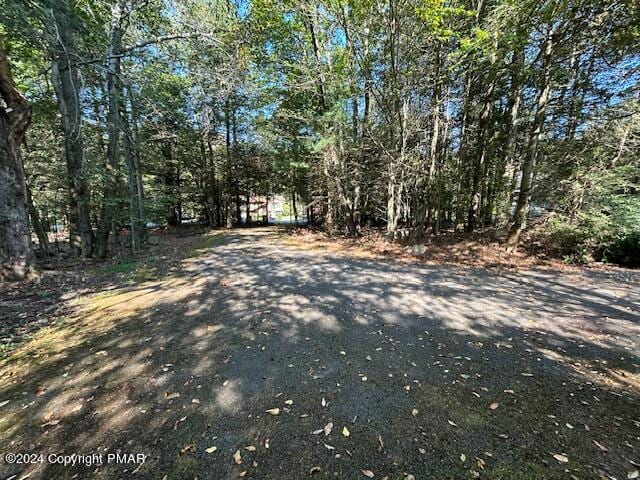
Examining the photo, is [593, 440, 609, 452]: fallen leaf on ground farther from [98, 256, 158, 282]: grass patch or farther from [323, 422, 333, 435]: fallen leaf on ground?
[98, 256, 158, 282]: grass patch

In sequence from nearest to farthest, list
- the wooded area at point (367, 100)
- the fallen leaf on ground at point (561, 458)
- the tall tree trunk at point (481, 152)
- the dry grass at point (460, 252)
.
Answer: the fallen leaf on ground at point (561, 458)
the wooded area at point (367, 100)
the dry grass at point (460, 252)
the tall tree trunk at point (481, 152)

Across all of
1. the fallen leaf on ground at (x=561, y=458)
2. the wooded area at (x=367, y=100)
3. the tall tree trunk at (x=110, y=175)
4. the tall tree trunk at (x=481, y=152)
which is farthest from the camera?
the tall tree trunk at (x=481, y=152)

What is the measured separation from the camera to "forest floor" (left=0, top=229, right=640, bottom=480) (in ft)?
6.10

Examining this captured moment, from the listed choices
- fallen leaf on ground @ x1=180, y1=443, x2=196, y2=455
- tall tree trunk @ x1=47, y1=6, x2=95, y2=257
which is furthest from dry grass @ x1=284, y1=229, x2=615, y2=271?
→ fallen leaf on ground @ x1=180, y1=443, x2=196, y2=455

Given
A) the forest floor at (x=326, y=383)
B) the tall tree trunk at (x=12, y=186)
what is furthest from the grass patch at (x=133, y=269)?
the tall tree trunk at (x=12, y=186)

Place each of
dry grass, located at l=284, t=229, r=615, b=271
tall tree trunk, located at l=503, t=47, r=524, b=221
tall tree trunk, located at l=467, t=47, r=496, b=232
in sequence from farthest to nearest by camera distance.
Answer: tall tree trunk, located at l=467, t=47, r=496, b=232 < tall tree trunk, located at l=503, t=47, r=524, b=221 < dry grass, located at l=284, t=229, r=615, b=271

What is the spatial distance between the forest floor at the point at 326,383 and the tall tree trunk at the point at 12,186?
697 millimetres

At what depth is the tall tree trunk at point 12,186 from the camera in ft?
15.9

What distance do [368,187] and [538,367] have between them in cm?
1214

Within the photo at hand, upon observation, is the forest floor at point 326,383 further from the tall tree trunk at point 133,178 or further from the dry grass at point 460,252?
the tall tree trunk at point 133,178

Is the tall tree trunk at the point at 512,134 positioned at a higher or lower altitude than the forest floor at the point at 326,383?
higher

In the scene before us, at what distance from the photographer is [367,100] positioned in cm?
1209

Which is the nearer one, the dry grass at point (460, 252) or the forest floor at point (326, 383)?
the forest floor at point (326, 383)

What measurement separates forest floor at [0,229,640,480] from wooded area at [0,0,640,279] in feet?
11.4
